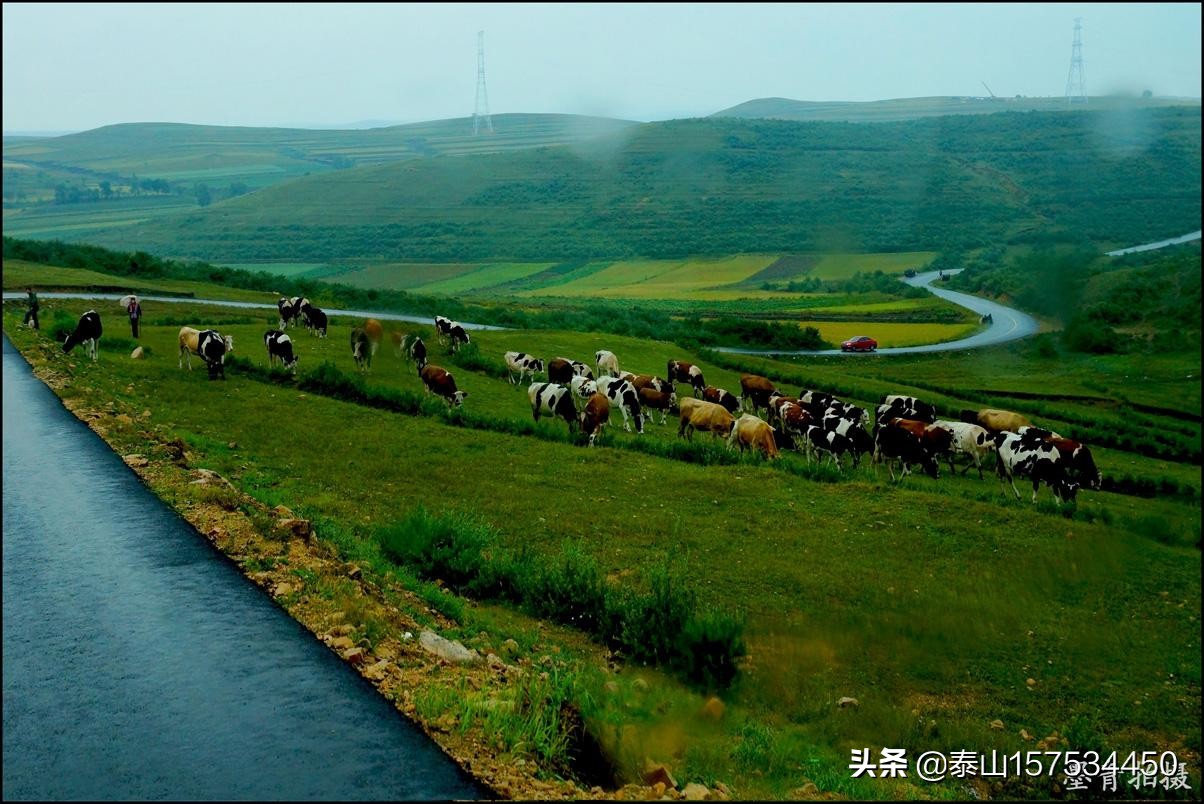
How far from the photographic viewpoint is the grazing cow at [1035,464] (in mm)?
22844

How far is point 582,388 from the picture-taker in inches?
1162

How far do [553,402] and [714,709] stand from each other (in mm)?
17181

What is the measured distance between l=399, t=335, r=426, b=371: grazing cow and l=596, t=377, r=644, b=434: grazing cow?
610 centimetres

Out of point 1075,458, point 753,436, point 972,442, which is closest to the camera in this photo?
point 753,436

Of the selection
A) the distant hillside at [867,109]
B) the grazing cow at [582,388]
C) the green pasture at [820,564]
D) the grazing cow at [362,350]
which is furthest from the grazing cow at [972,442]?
the distant hillside at [867,109]

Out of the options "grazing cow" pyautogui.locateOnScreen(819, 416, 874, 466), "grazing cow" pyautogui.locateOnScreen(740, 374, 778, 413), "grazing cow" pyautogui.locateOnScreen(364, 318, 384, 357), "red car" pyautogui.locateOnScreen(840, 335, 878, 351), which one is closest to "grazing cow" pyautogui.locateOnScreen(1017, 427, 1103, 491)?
"grazing cow" pyautogui.locateOnScreen(819, 416, 874, 466)

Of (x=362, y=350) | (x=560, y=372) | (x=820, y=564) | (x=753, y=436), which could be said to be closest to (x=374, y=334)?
(x=362, y=350)

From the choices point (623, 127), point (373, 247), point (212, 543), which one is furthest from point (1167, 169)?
point (623, 127)

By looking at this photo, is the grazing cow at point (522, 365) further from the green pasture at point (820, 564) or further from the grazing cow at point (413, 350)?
the green pasture at point (820, 564)

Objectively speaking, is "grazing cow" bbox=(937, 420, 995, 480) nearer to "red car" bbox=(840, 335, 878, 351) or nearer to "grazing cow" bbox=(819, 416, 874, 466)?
"grazing cow" bbox=(819, 416, 874, 466)

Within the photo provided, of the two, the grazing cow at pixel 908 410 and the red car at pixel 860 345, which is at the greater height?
the grazing cow at pixel 908 410

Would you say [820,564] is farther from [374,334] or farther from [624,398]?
[374,334]

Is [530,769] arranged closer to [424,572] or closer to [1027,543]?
[424,572]

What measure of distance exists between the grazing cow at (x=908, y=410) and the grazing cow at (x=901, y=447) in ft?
17.3
